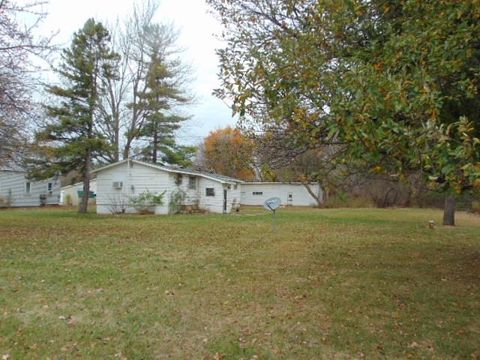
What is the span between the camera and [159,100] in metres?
27.3

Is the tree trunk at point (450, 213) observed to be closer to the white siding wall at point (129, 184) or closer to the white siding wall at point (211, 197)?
the white siding wall at point (211, 197)

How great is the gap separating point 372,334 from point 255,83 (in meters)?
3.15

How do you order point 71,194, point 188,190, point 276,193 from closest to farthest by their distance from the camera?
point 188,190 → point 71,194 → point 276,193

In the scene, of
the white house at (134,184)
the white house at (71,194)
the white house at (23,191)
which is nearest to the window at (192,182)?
the white house at (134,184)

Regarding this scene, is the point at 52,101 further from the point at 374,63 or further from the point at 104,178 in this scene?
the point at 374,63

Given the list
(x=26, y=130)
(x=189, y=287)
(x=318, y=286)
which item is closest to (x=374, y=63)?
(x=318, y=286)

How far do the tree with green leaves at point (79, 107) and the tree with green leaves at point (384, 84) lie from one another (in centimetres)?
1577

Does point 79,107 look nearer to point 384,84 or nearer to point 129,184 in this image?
point 129,184

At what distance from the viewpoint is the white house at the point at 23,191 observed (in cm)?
2667

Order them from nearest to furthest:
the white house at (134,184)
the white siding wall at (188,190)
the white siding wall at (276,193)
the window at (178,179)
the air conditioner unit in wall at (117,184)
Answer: the white house at (134,184) < the air conditioner unit in wall at (117,184) < the window at (178,179) < the white siding wall at (188,190) < the white siding wall at (276,193)

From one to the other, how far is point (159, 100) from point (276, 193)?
15.0 m

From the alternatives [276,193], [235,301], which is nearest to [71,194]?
[276,193]

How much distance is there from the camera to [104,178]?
2295cm

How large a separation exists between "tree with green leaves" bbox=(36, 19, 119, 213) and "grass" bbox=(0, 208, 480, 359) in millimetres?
11043
